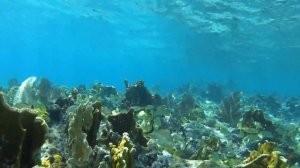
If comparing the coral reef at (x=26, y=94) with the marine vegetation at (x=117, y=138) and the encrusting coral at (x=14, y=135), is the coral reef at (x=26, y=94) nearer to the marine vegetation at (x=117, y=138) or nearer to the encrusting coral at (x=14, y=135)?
the marine vegetation at (x=117, y=138)

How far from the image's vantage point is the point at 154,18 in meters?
40.6

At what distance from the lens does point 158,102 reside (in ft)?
52.2

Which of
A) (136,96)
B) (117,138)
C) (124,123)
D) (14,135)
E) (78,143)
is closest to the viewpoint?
(14,135)

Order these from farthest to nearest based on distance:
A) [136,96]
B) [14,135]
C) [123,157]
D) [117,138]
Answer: [136,96], [117,138], [123,157], [14,135]

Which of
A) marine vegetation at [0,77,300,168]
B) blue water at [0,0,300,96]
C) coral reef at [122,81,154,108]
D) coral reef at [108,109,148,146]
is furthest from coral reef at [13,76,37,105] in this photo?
blue water at [0,0,300,96]

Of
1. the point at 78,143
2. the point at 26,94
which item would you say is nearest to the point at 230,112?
the point at 26,94

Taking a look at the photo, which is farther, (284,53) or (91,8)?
(284,53)

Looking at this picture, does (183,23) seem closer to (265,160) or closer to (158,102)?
(158,102)

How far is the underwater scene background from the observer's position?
475 centimetres

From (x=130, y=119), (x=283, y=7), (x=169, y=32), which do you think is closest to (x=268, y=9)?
(x=283, y=7)

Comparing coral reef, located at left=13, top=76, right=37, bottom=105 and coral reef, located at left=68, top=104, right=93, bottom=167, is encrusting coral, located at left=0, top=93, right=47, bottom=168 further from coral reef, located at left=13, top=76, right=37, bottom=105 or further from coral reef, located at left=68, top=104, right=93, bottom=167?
coral reef, located at left=13, top=76, right=37, bottom=105

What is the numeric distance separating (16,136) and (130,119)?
144 inches

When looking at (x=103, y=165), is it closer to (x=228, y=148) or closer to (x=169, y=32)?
(x=228, y=148)

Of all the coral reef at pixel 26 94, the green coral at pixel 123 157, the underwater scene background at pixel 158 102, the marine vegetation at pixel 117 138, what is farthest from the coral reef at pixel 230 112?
the green coral at pixel 123 157
